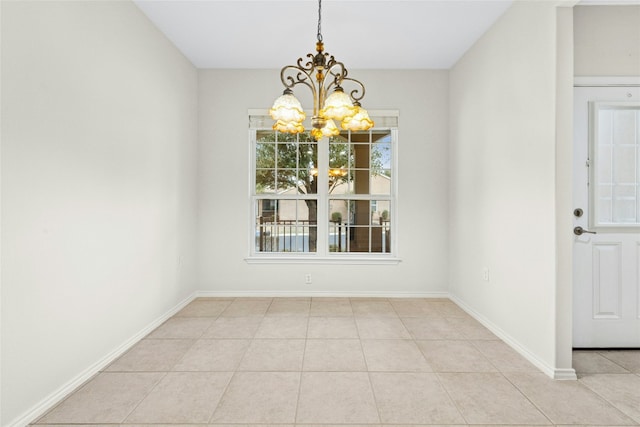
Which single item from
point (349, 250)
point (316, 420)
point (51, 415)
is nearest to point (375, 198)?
point (349, 250)

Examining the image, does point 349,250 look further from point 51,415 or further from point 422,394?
point 51,415

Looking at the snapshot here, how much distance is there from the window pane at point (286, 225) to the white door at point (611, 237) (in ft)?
8.81

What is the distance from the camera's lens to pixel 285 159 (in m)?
4.15

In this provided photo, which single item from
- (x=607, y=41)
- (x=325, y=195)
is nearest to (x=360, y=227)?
(x=325, y=195)

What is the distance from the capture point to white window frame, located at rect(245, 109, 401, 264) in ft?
13.2

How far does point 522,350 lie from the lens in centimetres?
251

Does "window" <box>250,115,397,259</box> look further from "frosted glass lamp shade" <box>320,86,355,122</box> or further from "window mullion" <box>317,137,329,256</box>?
"frosted glass lamp shade" <box>320,86,355,122</box>

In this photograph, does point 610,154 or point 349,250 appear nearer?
point 610,154

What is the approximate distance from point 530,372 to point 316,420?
1577mm

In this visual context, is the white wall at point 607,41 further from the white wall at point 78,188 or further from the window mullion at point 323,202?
the white wall at point 78,188

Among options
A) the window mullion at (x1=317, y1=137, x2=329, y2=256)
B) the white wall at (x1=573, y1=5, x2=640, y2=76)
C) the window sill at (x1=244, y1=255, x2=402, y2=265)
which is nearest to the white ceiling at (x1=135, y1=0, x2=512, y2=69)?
the white wall at (x1=573, y1=5, x2=640, y2=76)

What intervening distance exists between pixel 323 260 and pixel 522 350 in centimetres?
225

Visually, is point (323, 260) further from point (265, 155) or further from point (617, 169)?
point (617, 169)

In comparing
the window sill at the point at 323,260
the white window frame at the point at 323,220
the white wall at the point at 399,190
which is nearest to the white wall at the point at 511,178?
the white wall at the point at 399,190
